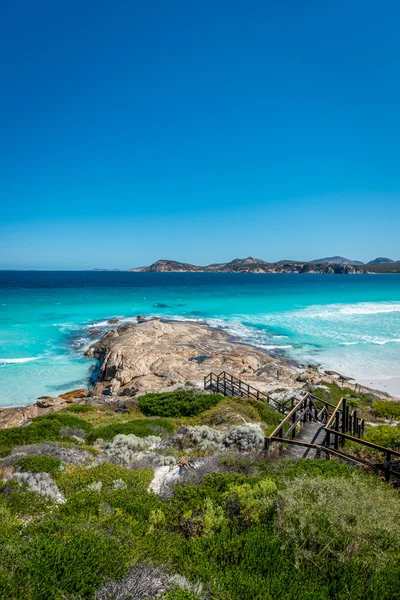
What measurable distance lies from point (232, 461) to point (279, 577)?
3.78 m

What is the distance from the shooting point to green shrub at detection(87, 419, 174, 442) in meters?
11.8

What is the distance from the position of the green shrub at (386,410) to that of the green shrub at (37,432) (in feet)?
47.4

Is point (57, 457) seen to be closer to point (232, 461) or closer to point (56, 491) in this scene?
point (56, 491)

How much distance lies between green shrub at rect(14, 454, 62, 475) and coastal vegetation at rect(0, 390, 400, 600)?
0.04 meters

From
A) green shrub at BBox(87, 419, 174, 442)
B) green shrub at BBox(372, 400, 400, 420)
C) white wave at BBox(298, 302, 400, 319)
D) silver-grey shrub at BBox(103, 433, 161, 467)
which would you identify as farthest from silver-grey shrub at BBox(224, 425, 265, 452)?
white wave at BBox(298, 302, 400, 319)

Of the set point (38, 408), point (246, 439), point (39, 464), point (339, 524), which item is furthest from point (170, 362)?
point (339, 524)

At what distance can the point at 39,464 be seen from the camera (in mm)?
7586

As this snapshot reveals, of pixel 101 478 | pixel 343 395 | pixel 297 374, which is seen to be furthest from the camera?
pixel 297 374

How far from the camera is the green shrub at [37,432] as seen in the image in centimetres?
1080

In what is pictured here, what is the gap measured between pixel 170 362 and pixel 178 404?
34.8ft

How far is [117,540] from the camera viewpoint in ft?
14.2

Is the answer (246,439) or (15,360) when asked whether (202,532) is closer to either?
(246,439)

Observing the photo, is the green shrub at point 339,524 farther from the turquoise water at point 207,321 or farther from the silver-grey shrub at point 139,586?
the turquoise water at point 207,321

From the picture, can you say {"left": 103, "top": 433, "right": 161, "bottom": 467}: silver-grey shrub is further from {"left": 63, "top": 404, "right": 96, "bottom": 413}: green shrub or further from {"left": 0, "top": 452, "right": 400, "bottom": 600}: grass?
{"left": 63, "top": 404, "right": 96, "bottom": 413}: green shrub
